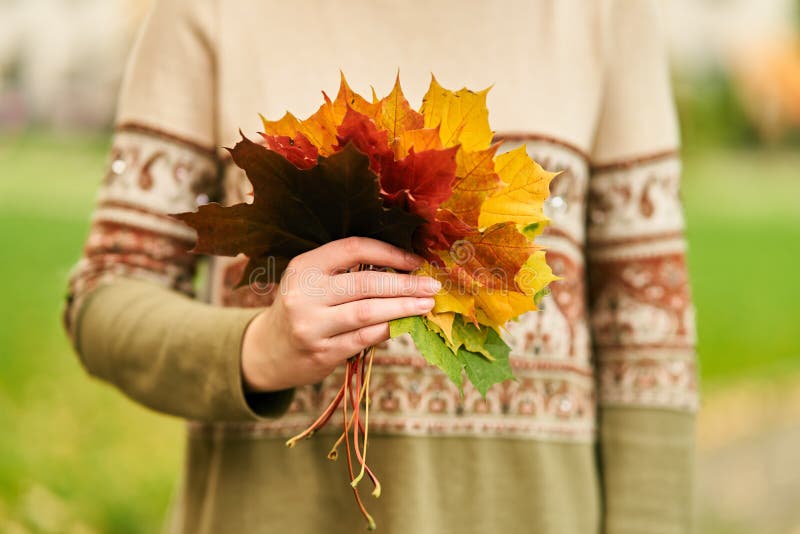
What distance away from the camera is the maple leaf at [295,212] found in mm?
403

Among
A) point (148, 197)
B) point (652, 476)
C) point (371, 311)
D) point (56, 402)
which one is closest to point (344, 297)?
point (371, 311)

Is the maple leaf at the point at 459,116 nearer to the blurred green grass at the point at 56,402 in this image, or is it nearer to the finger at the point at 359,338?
the finger at the point at 359,338

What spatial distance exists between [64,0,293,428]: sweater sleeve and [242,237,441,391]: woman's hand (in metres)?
0.15

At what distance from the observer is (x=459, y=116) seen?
0.42 meters

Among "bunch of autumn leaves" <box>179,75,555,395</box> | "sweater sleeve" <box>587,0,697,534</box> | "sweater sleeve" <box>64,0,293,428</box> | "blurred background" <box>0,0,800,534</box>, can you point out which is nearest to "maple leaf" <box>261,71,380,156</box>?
"bunch of autumn leaves" <box>179,75,555,395</box>

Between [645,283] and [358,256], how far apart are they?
326mm

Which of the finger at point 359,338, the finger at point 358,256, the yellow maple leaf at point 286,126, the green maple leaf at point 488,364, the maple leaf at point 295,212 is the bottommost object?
the green maple leaf at point 488,364

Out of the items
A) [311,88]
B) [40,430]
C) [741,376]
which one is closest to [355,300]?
[311,88]

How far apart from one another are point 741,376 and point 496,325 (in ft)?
5.23

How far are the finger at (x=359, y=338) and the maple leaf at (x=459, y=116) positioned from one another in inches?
4.7

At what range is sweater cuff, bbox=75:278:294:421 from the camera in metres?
0.52

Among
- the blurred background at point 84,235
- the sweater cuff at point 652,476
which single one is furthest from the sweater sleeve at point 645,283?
the blurred background at point 84,235

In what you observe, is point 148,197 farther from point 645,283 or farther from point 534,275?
Answer: point 645,283

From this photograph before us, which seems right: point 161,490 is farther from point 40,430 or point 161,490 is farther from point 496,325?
point 496,325
